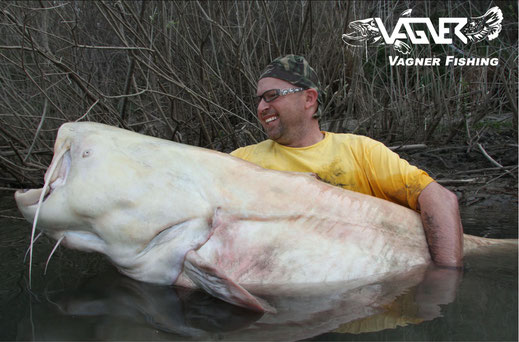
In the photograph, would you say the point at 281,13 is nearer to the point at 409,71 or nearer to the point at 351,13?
the point at 351,13

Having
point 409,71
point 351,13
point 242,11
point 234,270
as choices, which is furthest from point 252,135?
point 234,270

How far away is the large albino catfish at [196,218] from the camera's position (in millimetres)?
1930

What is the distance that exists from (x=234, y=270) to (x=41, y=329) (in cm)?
77

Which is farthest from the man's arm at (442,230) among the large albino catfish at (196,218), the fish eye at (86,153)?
the fish eye at (86,153)

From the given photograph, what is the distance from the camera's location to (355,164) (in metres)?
2.84

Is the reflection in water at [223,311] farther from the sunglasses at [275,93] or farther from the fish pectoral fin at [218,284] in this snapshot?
the sunglasses at [275,93]

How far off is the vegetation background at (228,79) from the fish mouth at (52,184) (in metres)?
2.13

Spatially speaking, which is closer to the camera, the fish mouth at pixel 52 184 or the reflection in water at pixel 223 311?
the reflection in water at pixel 223 311

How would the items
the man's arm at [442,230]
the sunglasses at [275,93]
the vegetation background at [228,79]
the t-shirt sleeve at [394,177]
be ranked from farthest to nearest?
1. the vegetation background at [228,79]
2. the sunglasses at [275,93]
3. the t-shirt sleeve at [394,177]
4. the man's arm at [442,230]

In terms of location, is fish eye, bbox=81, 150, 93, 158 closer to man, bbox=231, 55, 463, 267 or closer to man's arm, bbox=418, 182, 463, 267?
man, bbox=231, 55, 463, 267

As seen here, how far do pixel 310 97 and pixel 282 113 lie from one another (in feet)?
0.80

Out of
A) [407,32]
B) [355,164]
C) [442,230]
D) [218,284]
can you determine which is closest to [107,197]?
[218,284]

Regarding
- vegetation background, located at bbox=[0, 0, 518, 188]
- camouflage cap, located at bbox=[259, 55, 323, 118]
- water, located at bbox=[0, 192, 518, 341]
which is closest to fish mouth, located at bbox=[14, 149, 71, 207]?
water, located at bbox=[0, 192, 518, 341]

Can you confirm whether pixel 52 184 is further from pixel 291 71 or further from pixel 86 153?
pixel 291 71
